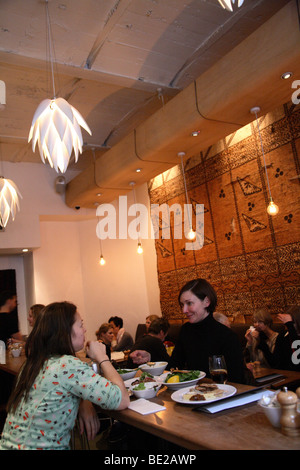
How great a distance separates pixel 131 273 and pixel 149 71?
445 centimetres

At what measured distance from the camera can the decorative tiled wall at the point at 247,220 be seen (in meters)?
4.91

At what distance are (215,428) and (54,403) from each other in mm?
759

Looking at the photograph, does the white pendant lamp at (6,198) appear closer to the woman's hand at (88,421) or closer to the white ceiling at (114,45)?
the white ceiling at (114,45)

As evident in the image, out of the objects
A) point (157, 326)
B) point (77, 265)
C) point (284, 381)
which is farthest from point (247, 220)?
point (77, 265)

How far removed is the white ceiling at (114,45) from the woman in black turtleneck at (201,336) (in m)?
2.89

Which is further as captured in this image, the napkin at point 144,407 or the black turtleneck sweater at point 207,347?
the black turtleneck sweater at point 207,347

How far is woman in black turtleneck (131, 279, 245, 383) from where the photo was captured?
2.44 m

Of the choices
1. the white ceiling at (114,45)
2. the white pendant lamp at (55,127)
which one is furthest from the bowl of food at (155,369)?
the white ceiling at (114,45)

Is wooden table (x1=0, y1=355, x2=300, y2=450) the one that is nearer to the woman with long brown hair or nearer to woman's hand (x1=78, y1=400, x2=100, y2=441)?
the woman with long brown hair

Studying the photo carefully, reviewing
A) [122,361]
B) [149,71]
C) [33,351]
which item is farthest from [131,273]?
[33,351]

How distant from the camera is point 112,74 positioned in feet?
15.2

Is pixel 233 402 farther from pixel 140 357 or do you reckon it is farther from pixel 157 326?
pixel 157 326

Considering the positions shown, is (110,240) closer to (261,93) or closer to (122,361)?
(122,361)

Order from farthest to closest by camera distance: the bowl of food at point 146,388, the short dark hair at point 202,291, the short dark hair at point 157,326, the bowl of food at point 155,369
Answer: the short dark hair at point 157,326 < the short dark hair at point 202,291 < the bowl of food at point 155,369 < the bowl of food at point 146,388
